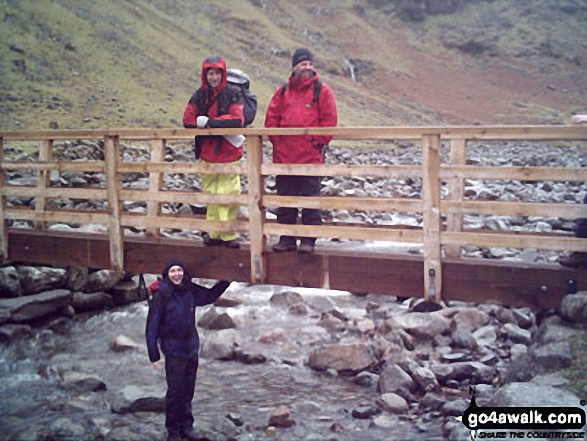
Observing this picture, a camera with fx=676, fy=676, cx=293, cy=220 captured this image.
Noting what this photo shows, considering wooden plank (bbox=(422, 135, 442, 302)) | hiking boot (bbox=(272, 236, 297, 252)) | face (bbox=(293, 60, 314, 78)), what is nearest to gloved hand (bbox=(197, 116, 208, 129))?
face (bbox=(293, 60, 314, 78))

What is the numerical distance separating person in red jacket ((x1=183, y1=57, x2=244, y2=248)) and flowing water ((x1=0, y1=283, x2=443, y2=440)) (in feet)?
6.86

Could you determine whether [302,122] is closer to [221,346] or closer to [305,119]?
[305,119]

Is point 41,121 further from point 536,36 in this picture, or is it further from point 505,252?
→ point 536,36

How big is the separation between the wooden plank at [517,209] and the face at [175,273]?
2559 millimetres

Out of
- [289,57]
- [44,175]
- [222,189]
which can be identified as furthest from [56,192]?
[289,57]

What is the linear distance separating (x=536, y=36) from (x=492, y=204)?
7551cm

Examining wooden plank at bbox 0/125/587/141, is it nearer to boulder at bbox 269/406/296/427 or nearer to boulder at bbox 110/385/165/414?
boulder at bbox 110/385/165/414

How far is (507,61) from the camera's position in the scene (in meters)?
70.7

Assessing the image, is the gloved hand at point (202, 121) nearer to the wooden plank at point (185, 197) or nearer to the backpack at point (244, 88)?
the backpack at point (244, 88)

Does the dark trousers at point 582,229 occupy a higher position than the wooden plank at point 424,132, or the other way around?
the wooden plank at point 424,132

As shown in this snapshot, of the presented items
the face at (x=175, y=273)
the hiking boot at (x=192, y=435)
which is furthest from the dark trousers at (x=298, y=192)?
the hiking boot at (x=192, y=435)

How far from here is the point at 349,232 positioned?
632 cm

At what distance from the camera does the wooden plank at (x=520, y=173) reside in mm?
5641

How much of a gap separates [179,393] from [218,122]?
276 centimetres
